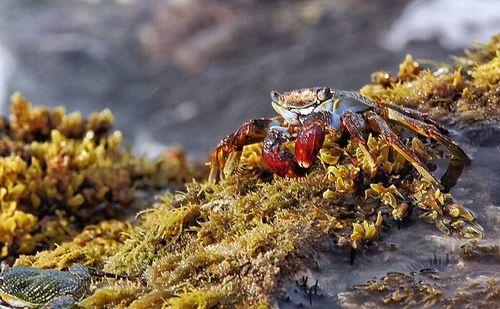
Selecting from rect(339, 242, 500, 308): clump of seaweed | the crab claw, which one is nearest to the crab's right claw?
the crab claw

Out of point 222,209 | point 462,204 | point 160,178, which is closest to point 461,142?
point 462,204

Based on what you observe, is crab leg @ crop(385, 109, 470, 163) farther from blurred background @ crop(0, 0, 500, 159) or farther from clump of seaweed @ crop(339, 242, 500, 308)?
Answer: blurred background @ crop(0, 0, 500, 159)

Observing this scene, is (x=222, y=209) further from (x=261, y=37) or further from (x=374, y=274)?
(x=261, y=37)

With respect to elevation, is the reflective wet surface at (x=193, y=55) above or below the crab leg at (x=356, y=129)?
above

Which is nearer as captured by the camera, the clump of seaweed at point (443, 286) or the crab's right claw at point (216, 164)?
the clump of seaweed at point (443, 286)

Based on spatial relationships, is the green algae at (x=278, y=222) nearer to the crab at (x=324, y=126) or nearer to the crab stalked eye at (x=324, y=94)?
the crab at (x=324, y=126)

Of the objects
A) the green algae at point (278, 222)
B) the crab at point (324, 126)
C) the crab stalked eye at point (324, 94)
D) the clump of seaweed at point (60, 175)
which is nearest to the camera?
the green algae at point (278, 222)

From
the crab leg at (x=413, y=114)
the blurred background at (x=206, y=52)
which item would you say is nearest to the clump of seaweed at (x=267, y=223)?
the crab leg at (x=413, y=114)
